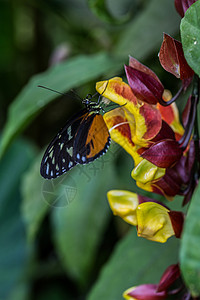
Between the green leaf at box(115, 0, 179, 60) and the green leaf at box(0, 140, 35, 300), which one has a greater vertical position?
the green leaf at box(115, 0, 179, 60)

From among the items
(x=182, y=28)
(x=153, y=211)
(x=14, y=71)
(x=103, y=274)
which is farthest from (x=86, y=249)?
(x=14, y=71)

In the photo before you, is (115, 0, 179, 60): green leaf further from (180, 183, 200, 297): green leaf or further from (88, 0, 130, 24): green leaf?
(180, 183, 200, 297): green leaf

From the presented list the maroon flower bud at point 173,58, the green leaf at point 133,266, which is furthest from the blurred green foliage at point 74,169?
the maroon flower bud at point 173,58

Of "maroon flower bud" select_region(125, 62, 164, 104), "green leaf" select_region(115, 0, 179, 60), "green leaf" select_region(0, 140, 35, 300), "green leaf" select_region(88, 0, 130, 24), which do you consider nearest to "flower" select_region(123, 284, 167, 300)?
"maroon flower bud" select_region(125, 62, 164, 104)

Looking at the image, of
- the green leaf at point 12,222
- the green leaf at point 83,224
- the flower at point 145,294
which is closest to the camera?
the flower at point 145,294

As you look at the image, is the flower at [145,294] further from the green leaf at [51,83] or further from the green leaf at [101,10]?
the green leaf at [101,10]

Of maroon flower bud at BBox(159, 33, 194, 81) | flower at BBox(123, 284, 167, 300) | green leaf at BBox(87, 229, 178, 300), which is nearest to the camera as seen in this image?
maroon flower bud at BBox(159, 33, 194, 81)

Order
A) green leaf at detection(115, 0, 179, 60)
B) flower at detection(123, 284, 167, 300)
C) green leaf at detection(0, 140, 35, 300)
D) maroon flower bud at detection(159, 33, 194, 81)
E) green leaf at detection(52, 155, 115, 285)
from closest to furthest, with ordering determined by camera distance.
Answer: maroon flower bud at detection(159, 33, 194, 81)
flower at detection(123, 284, 167, 300)
green leaf at detection(115, 0, 179, 60)
green leaf at detection(52, 155, 115, 285)
green leaf at detection(0, 140, 35, 300)

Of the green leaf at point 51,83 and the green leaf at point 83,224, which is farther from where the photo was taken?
the green leaf at point 83,224

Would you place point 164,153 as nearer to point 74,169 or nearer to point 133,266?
point 133,266
